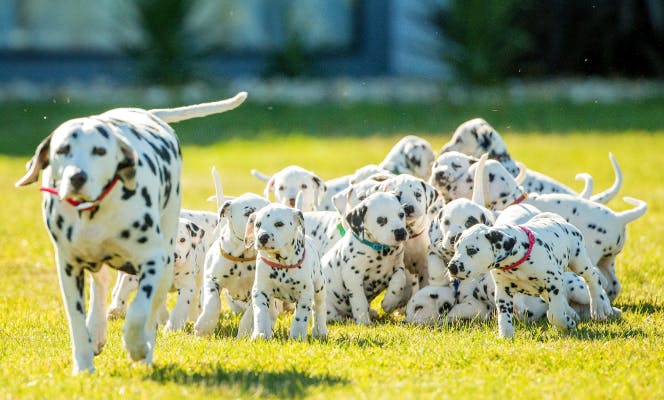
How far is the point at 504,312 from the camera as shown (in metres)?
7.62

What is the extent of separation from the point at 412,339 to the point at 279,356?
1075mm

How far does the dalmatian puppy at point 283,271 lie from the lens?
25.3 feet

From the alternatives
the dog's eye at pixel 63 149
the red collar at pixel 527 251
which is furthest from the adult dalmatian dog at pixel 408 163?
the dog's eye at pixel 63 149

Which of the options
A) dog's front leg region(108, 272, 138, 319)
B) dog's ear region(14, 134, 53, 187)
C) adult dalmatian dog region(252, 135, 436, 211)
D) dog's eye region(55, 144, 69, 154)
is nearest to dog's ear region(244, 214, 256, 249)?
dog's front leg region(108, 272, 138, 319)

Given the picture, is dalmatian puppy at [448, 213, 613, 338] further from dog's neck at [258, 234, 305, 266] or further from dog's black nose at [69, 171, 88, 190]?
dog's black nose at [69, 171, 88, 190]

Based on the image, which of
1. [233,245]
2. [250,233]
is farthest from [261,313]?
[233,245]

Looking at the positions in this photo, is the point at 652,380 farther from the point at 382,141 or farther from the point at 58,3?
the point at 58,3

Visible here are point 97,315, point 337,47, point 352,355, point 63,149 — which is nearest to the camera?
point 63,149

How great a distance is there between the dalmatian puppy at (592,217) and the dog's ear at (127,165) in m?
3.68

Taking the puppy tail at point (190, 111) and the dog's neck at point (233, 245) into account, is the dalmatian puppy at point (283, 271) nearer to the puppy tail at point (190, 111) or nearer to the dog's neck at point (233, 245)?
the dog's neck at point (233, 245)

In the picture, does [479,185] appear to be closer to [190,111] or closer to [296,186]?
[296,186]

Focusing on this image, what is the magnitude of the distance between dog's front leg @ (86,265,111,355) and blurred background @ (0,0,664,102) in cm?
1653

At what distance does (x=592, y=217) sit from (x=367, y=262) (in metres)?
1.83

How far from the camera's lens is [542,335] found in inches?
304
